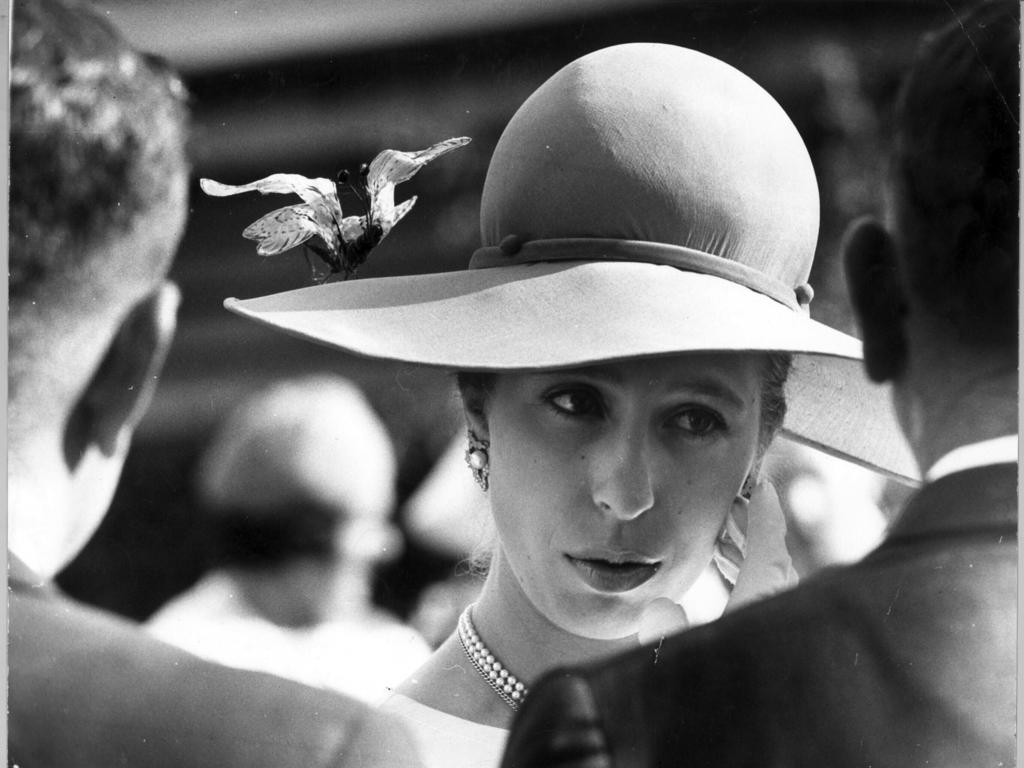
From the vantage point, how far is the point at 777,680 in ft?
8.73

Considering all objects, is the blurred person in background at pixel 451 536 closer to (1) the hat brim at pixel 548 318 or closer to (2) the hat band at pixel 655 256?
(1) the hat brim at pixel 548 318

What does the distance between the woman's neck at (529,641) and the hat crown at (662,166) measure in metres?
0.64

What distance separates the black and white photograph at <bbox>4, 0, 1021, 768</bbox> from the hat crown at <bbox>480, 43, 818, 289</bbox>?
0.01 meters

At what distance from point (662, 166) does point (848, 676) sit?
3.17 feet

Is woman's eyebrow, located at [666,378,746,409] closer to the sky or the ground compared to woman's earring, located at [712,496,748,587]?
closer to the sky

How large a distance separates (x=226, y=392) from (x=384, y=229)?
0.42 metres

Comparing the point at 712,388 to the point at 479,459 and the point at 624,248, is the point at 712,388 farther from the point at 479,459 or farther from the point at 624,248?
the point at 479,459

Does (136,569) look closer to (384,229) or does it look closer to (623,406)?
(384,229)

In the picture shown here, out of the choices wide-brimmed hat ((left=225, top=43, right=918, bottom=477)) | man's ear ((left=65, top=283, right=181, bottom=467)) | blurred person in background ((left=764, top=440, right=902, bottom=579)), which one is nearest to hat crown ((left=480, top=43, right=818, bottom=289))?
wide-brimmed hat ((left=225, top=43, right=918, bottom=477))

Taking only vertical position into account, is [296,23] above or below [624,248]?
above

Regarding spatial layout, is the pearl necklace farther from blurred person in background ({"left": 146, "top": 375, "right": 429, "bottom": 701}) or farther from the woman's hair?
the woman's hair

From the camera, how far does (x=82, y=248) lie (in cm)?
283

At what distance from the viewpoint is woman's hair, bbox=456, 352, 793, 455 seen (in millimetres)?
2631

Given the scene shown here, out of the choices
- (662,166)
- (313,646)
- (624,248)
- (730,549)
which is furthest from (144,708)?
(662,166)
